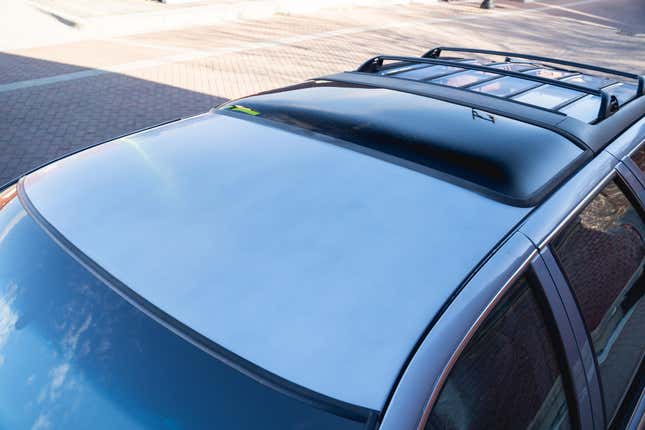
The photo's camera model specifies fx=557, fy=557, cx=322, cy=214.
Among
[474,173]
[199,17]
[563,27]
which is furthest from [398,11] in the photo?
[474,173]

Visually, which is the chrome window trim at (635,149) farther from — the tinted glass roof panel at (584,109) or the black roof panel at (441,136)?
the black roof panel at (441,136)

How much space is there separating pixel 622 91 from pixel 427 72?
99 cm

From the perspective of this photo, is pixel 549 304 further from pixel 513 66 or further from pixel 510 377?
pixel 513 66

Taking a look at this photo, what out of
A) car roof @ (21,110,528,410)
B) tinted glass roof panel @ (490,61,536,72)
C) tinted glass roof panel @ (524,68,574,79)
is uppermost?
tinted glass roof panel @ (524,68,574,79)

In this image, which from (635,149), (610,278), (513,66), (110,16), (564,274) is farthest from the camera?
(110,16)

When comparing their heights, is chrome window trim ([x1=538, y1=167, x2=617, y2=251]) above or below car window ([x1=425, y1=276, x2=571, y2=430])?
above

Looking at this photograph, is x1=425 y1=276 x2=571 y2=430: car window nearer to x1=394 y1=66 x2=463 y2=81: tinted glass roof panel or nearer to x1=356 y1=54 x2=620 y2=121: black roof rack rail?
x1=356 y1=54 x2=620 y2=121: black roof rack rail

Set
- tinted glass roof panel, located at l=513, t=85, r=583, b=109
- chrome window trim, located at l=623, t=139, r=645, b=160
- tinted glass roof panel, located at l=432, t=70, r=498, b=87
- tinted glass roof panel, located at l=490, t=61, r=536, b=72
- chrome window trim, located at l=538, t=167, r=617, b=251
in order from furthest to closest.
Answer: tinted glass roof panel, located at l=490, t=61, r=536, b=72, tinted glass roof panel, located at l=432, t=70, r=498, b=87, tinted glass roof panel, located at l=513, t=85, r=583, b=109, chrome window trim, located at l=623, t=139, r=645, b=160, chrome window trim, located at l=538, t=167, r=617, b=251

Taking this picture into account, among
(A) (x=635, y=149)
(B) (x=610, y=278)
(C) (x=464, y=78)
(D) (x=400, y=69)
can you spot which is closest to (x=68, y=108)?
(D) (x=400, y=69)

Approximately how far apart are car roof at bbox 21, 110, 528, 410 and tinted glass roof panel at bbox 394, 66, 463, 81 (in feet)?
3.06

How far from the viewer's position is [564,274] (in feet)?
5.27

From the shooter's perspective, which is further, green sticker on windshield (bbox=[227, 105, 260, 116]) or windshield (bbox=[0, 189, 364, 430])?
green sticker on windshield (bbox=[227, 105, 260, 116])

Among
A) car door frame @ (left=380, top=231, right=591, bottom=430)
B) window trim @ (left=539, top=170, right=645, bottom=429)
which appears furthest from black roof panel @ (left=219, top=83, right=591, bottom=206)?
car door frame @ (left=380, top=231, right=591, bottom=430)

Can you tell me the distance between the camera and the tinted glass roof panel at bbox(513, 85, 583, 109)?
91.7 inches
